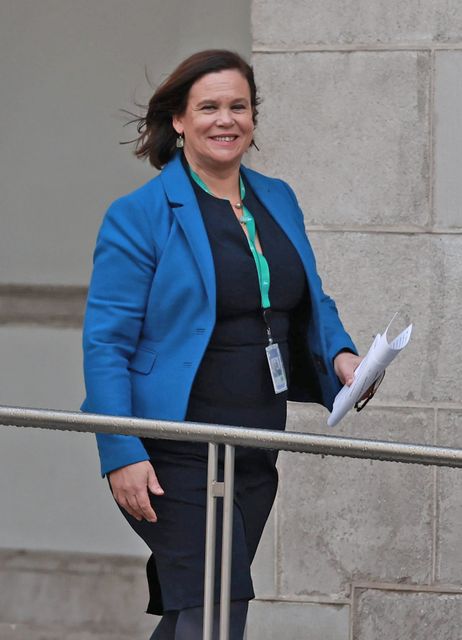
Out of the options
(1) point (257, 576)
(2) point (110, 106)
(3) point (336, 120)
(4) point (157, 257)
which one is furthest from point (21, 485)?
(4) point (157, 257)

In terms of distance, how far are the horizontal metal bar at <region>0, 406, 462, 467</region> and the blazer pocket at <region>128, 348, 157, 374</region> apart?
0.83ft

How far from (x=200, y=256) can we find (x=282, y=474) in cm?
211

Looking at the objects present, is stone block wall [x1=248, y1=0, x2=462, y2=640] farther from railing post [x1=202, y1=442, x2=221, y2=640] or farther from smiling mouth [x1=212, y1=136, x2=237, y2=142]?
railing post [x1=202, y1=442, x2=221, y2=640]

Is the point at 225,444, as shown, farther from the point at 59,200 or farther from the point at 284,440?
the point at 59,200

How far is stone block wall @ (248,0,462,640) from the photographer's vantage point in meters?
5.75

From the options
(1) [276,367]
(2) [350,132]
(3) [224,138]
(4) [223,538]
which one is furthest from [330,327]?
(2) [350,132]

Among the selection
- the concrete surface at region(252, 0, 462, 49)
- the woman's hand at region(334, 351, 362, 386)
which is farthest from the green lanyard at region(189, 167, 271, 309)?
the concrete surface at region(252, 0, 462, 49)

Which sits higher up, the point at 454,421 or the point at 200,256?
the point at 200,256

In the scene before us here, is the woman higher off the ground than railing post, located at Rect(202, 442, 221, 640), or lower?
higher

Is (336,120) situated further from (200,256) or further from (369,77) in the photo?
(200,256)

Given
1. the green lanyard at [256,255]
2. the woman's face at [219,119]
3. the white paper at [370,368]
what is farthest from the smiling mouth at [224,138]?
the white paper at [370,368]

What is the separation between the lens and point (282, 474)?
5.83m

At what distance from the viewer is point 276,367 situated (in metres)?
3.96

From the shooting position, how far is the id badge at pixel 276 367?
Result: 3.95 meters
